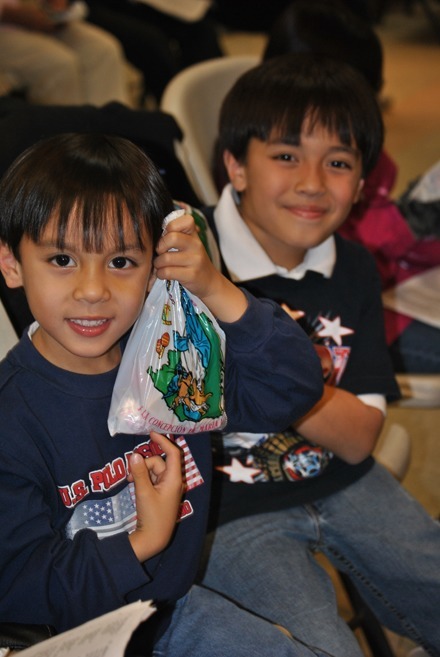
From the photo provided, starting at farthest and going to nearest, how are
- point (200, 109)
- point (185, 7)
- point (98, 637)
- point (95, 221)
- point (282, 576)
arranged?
1. point (185, 7)
2. point (200, 109)
3. point (282, 576)
4. point (95, 221)
5. point (98, 637)

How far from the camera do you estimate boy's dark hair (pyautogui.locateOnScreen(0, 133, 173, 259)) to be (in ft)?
2.86

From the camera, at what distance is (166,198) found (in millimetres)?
944

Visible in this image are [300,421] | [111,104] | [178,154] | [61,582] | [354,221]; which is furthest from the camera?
[354,221]

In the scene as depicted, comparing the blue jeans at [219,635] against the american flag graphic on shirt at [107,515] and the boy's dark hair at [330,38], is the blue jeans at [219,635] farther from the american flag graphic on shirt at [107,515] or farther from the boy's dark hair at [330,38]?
the boy's dark hair at [330,38]

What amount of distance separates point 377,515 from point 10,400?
598mm

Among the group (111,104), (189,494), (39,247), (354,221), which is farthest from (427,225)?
(39,247)

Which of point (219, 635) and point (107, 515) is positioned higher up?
point (107, 515)

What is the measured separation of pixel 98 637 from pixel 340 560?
616 mm

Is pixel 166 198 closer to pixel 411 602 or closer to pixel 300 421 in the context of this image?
pixel 300 421

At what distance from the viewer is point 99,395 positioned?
37.6 inches

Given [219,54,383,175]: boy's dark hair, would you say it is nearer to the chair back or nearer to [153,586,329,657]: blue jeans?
the chair back

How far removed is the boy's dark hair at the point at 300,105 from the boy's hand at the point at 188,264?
43 centimetres

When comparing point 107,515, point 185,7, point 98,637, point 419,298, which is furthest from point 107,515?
point 185,7

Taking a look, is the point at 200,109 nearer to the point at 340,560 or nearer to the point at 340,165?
the point at 340,165
